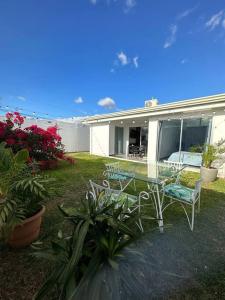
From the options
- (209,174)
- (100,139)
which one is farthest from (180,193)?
(100,139)

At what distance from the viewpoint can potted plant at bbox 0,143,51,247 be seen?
1.80 metres

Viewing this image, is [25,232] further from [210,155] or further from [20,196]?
[210,155]

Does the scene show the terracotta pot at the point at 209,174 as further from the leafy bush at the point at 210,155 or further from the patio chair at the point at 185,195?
the patio chair at the point at 185,195

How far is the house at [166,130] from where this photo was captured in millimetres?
6496

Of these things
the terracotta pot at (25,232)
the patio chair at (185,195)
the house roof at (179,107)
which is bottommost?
the terracotta pot at (25,232)

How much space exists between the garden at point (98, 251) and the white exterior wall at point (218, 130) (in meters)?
3.11

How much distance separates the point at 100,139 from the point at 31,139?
19.8 ft

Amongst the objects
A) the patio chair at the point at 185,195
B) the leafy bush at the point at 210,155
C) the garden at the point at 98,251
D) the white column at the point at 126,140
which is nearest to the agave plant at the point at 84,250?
the garden at the point at 98,251

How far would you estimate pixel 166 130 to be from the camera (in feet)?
28.0

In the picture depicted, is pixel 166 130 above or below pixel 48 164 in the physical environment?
above

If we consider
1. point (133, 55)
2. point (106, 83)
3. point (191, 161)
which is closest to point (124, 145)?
point (191, 161)

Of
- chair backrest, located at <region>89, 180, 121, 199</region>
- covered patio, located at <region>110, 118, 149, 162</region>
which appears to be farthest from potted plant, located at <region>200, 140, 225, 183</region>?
covered patio, located at <region>110, 118, 149, 162</region>

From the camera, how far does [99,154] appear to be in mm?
11961

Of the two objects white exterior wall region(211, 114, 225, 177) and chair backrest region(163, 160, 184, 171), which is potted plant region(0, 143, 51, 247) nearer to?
chair backrest region(163, 160, 184, 171)
